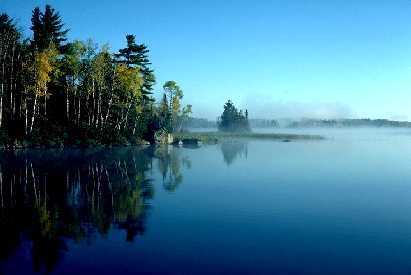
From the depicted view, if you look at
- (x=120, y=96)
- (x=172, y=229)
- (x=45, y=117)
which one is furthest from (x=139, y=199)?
(x=120, y=96)

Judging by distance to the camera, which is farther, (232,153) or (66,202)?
(232,153)

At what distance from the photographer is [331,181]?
112 ft

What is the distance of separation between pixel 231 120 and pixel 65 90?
103m

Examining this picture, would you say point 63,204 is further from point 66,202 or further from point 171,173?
point 171,173

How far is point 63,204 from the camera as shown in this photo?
2314 cm

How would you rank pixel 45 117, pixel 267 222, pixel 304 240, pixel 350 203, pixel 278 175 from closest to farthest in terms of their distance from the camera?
pixel 304 240
pixel 267 222
pixel 350 203
pixel 278 175
pixel 45 117

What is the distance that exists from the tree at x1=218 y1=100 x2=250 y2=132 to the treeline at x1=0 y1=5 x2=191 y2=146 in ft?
284

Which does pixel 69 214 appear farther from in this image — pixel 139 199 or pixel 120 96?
pixel 120 96

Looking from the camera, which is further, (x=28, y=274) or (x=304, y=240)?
(x=304, y=240)

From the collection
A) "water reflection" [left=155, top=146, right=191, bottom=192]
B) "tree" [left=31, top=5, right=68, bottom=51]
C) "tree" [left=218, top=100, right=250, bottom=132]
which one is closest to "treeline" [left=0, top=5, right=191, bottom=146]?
"tree" [left=31, top=5, right=68, bottom=51]

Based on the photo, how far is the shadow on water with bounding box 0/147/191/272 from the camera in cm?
1662

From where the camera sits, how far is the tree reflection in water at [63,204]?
1666cm

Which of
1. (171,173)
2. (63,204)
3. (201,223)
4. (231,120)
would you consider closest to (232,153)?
(171,173)

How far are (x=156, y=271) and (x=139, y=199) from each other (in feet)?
40.1
